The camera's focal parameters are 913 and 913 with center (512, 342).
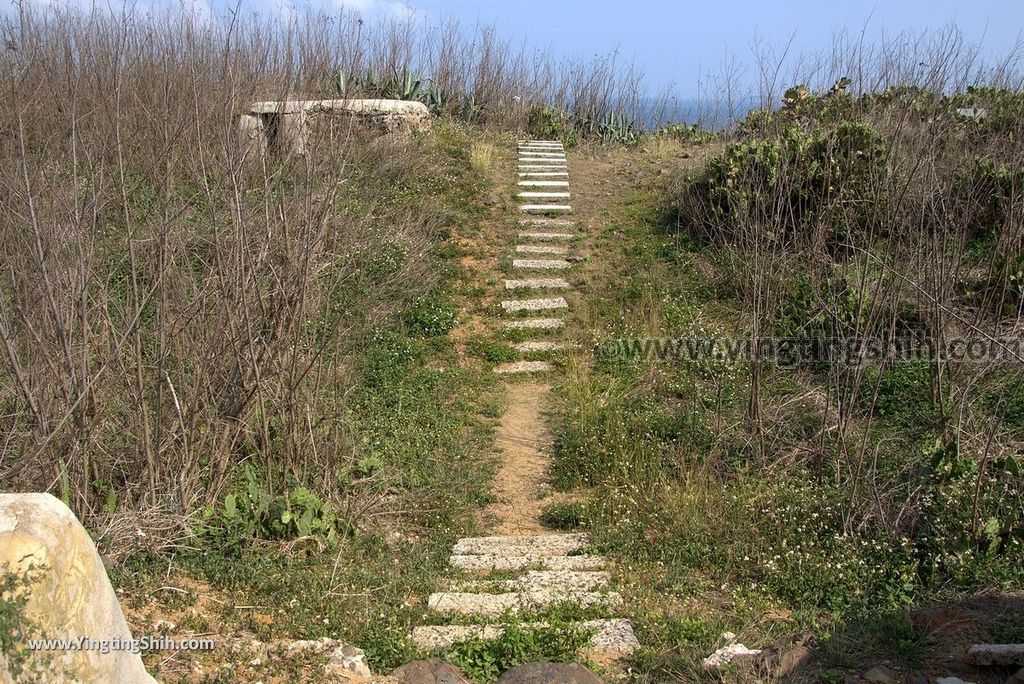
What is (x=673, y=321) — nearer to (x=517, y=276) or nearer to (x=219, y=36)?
(x=517, y=276)

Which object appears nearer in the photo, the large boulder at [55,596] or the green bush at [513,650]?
the large boulder at [55,596]

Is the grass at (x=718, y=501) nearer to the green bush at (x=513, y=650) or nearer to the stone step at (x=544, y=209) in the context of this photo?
the green bush at (x=513, y=650)

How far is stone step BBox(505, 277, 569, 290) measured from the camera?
1006cm

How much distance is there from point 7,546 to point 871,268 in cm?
800

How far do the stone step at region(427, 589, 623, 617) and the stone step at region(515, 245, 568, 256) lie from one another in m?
6.49

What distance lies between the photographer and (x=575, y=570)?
521 centimetres

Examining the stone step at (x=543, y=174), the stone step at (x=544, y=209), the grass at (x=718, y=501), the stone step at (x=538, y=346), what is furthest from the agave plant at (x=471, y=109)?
the stone step at (x=538, y=346)

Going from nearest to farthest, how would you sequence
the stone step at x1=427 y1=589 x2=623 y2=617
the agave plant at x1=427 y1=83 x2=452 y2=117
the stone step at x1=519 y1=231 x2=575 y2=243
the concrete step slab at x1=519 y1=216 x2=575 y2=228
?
the stone step at x1=427 y1=589 x2=623 y2=617 → the stone step at x1=519 y1=231 x2=575 y2=243 → the concrete step slab at x1=519 y1=216 x2=575 y2=228 → the agave plant at x1=427 y1=83 x2=452 y2=117

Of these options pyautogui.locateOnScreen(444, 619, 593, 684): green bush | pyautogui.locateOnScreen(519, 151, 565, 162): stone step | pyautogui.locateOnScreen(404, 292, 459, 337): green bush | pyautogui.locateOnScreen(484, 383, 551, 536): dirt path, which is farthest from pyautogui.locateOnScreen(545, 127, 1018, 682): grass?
pyautogui.locateOnScreen(519, 151, 565, 162): stone step

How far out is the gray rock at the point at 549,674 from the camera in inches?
142

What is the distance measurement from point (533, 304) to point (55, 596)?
7.35 m

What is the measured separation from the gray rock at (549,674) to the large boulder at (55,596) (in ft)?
4.85

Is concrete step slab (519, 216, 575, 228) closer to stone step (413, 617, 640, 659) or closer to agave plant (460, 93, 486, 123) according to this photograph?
agave plant (460, 93, 486, 123)

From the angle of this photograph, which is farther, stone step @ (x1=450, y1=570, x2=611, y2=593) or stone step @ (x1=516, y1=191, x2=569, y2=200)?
stone step @ (x1=516, y1=191, x2=569, y2=200)
